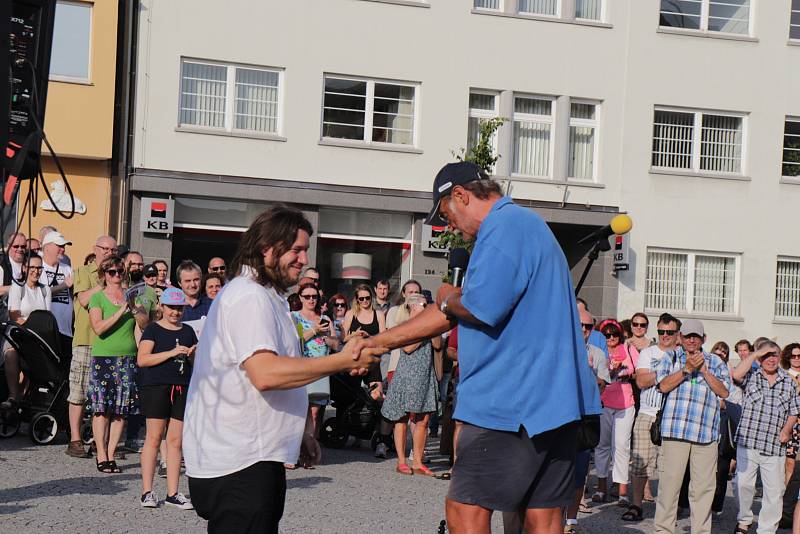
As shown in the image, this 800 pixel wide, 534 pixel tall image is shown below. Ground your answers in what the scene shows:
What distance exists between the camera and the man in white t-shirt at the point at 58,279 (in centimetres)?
1370

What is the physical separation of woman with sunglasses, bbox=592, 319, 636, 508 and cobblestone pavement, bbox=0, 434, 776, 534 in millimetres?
315

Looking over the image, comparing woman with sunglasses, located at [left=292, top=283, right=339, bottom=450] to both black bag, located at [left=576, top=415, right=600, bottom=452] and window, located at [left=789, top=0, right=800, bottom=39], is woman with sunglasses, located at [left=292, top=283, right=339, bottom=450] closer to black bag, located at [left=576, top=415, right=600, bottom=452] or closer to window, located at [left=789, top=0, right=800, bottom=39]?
black bag, located at [left=576, top=415, right=600, bottom=452]

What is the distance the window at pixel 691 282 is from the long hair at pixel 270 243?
67.4 feet

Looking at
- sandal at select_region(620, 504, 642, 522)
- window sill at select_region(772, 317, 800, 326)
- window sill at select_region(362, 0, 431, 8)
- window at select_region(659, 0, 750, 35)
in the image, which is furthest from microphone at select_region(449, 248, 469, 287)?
window sill at select_region(772, 317, 800, 326)

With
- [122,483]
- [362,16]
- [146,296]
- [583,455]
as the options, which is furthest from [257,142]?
[583,455]

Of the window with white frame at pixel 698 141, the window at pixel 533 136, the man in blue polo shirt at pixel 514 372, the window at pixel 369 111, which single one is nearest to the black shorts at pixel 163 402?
the man in blue polo shirt at pixel 514 372

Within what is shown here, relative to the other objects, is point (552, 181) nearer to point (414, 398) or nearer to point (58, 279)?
point (414, 398)

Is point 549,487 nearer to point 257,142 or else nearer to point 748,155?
point 257,142

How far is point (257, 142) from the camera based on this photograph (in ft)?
72.8

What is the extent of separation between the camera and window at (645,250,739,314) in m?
24.6

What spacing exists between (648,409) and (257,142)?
1243 cm

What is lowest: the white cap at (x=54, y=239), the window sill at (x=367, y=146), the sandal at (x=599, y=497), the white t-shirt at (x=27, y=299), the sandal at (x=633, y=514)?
the sandal at (x=599, y=497)

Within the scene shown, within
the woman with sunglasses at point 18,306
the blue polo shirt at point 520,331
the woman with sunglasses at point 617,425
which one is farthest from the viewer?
the woman with sunglasses at point 18,306

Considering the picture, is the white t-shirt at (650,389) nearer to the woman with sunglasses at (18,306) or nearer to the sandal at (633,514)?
the sandal at (633,514)
